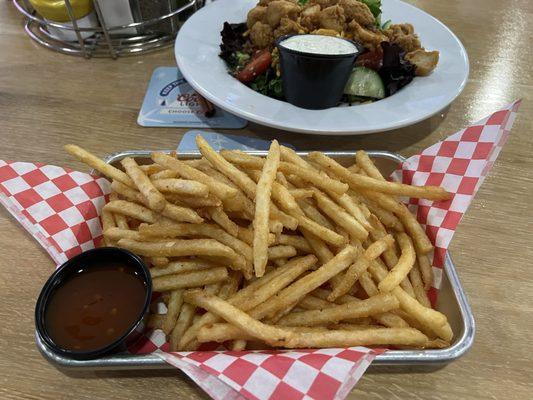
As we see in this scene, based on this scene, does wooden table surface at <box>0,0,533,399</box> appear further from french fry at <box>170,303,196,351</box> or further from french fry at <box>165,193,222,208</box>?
french fry at <box>165,193,222,208</box>

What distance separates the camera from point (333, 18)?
8.59ft

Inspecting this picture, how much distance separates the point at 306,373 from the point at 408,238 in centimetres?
67

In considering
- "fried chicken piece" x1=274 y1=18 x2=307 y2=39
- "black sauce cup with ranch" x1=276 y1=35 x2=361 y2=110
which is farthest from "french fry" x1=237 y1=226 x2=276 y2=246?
"fried chicken piece" x1=274 y1=18 x2=307 y2=39

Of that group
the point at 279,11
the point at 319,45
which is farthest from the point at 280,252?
the point at 279,11

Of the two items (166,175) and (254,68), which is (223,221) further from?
(254,68)

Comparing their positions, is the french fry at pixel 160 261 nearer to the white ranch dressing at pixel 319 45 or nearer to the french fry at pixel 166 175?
the french fry at pixel 166 175

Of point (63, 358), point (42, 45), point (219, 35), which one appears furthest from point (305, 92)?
point (42, 45)

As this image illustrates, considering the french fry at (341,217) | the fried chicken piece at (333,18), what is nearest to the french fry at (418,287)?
the french fry at (341,217)

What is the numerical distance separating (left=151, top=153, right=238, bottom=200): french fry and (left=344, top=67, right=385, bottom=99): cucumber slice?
1288 millimetres

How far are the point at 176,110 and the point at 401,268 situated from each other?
1.61 meters

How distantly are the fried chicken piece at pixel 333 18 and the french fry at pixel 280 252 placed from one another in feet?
5.77

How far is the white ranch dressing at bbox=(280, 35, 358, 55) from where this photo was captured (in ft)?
7.08

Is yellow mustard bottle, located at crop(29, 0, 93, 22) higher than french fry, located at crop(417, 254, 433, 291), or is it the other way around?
yellow mustard bottle, located at crop(29, 0, 93, 22)

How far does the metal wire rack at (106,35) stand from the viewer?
2.81 meters
